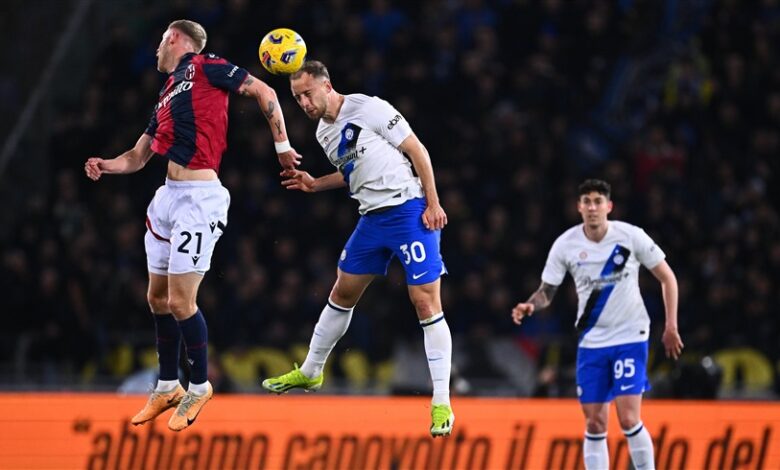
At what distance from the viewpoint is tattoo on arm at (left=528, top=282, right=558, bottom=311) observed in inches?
449

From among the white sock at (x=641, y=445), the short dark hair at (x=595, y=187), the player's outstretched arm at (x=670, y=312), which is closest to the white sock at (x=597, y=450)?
the white sock at (x=641, y=445)

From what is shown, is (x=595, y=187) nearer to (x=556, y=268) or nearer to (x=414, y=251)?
(x=556, y=268)

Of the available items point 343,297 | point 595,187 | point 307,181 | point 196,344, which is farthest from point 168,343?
point 595,187

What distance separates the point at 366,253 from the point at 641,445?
293cm

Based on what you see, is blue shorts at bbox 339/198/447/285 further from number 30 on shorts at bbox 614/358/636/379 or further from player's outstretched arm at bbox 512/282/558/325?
number 30 on shorts at bbox 614/358/636/379

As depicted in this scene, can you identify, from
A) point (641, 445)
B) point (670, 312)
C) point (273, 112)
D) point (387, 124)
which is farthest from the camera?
point (641, 445)

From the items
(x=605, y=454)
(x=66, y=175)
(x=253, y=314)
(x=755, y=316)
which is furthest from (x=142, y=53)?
(x=605, y=454)

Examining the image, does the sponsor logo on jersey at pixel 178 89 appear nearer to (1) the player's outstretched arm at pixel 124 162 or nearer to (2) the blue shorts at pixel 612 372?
(1) the player's outstretched arm at pixel 124 162

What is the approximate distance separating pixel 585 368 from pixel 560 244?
100cm

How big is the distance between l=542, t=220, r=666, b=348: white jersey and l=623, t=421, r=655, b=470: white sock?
0.68 m

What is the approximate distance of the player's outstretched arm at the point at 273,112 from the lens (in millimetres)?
9367

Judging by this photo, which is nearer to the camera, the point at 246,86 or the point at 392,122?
the point at 246,86

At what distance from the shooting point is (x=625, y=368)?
11297mm

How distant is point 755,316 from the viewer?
16.0 metres
